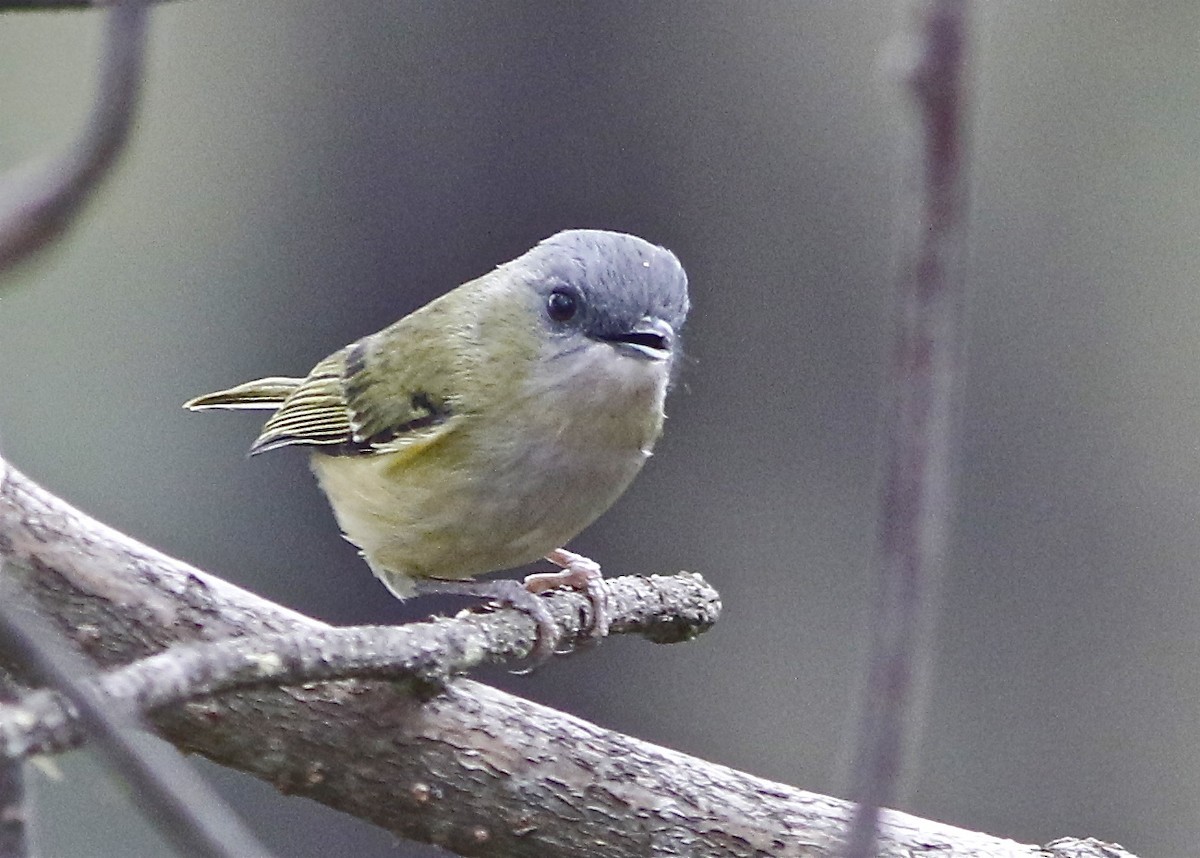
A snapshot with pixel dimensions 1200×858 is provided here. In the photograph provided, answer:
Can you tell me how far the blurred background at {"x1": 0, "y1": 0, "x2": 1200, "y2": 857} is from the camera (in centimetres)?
607

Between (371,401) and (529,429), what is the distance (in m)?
0.60

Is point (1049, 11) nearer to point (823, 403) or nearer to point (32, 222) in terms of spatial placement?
point (823, 403)

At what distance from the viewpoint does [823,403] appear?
6230 millimetres

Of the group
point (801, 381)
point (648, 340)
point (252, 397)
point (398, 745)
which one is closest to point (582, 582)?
point (648, 340)

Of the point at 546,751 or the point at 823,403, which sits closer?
the point at 546,751

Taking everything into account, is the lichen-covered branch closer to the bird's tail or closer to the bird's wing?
the bird's wing

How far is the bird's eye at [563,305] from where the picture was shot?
3490mm

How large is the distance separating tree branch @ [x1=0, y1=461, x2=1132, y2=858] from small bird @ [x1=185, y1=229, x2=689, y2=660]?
0.36m

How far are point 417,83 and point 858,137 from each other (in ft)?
6.02

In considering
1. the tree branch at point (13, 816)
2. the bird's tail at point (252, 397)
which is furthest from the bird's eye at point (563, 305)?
the tree branch at point (13, 816)

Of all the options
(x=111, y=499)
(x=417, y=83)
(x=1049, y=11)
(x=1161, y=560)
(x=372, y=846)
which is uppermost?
(x=1049, y=11)

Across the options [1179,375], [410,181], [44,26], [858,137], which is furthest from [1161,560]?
[44,26]

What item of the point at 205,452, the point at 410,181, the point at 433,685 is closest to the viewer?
the point at 433,685

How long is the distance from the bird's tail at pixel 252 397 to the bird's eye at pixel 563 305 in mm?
1086
